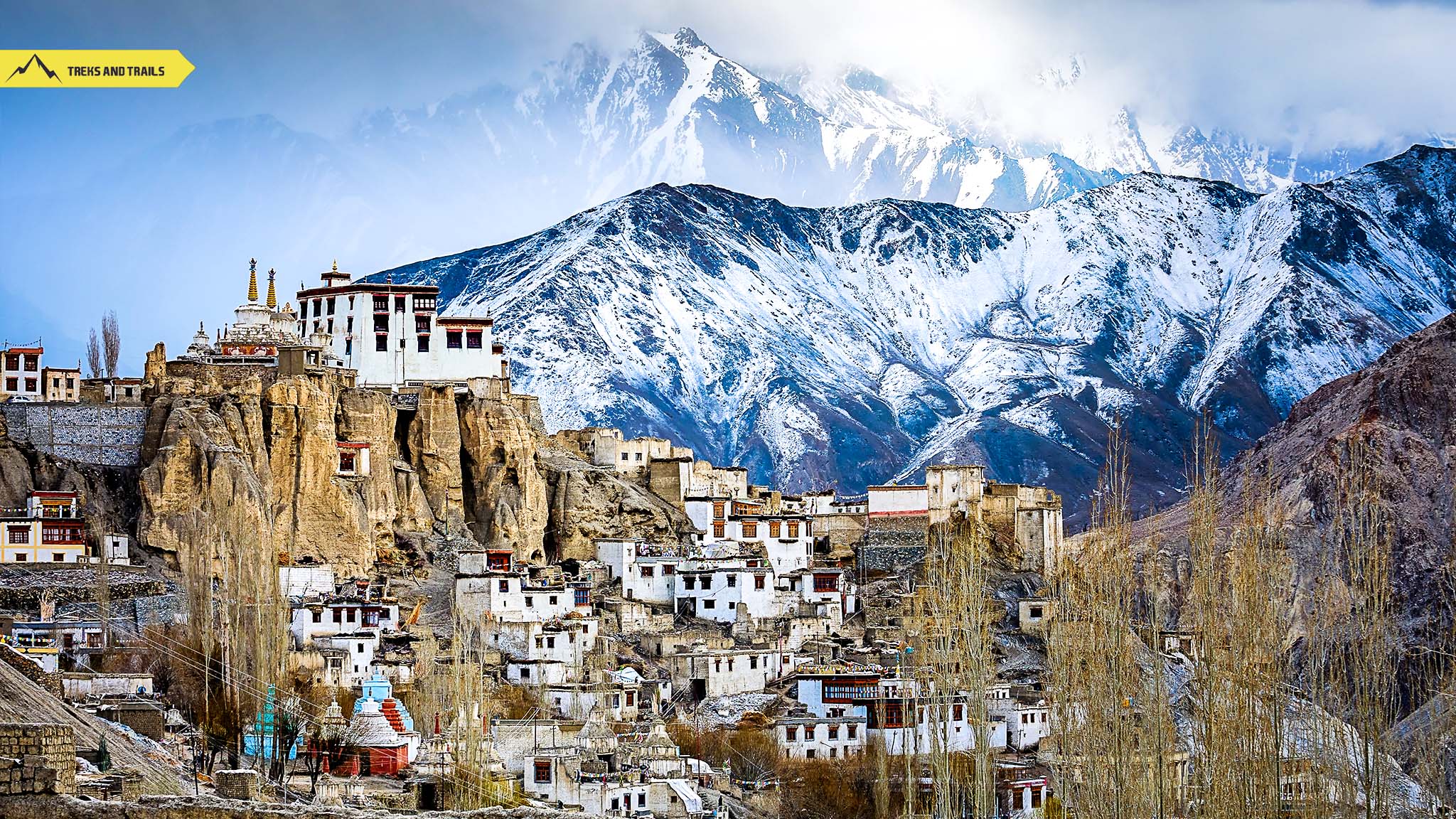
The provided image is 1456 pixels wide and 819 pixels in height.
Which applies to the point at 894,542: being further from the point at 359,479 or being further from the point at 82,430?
the point at 82,430

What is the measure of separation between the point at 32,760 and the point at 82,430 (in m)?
44.8

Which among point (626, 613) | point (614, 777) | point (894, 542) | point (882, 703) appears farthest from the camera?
point (894, 542)

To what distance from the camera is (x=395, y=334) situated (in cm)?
7056

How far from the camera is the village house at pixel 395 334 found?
7031 centimetres

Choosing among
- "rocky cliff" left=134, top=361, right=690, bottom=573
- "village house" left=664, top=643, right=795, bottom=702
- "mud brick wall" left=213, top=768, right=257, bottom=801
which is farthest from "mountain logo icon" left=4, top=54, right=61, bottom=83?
"mud brick wall" left=213, top=768, right=257, bottom=801

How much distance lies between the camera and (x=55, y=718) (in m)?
21.6

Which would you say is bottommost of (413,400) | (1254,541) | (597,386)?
(1254,541)

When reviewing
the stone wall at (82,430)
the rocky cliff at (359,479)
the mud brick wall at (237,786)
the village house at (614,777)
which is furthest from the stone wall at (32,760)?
the stone wall at (82,430)

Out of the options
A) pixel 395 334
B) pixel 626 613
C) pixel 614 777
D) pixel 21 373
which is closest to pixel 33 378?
pixel 21 373

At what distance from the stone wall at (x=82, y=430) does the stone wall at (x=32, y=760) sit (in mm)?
43401

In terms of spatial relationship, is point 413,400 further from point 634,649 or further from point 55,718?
point 55,718

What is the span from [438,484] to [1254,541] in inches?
1481

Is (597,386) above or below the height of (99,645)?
above

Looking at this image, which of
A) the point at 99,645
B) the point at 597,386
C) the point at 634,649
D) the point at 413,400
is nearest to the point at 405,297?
the point at 413,400
